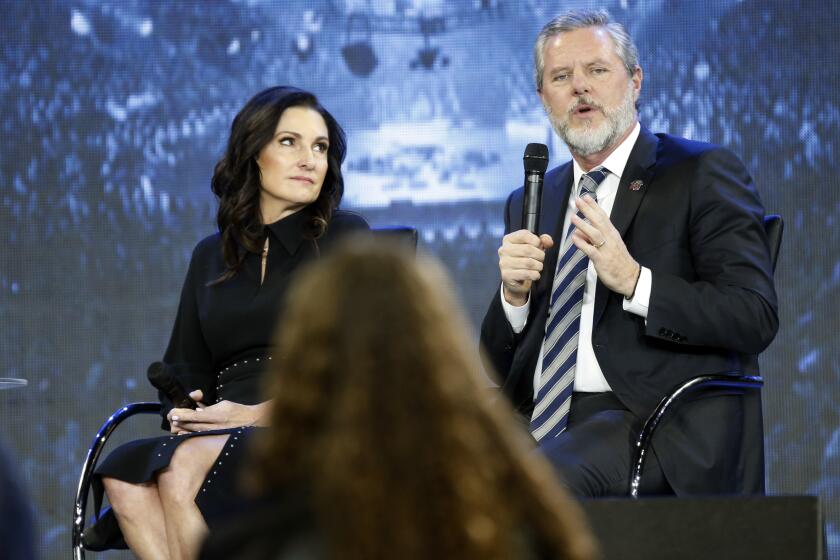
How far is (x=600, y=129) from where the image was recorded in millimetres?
2922

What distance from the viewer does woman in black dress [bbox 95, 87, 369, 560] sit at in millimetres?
2875

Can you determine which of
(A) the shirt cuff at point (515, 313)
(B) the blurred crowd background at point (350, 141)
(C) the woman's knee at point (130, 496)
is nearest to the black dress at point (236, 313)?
(C) the woman's knee at point (130, 496)

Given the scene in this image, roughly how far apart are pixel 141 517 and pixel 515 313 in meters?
1.06

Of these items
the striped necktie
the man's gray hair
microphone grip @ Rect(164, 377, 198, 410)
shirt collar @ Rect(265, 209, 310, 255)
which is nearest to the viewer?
the striped necktie

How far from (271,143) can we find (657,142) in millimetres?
1090

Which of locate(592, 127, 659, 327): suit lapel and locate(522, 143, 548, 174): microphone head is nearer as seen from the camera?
locate(522, 143, 548, 174): microphone head

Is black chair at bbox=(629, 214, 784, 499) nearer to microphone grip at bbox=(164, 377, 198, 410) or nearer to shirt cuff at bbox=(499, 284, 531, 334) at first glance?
shirt cuff at bbox=(499, 284, 531, 334)

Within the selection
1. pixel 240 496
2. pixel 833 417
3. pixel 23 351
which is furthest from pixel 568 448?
pixel 23 351

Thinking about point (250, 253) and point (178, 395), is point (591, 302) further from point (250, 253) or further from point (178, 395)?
point (178, 395)

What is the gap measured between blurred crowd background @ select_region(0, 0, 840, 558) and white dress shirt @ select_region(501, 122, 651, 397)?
1.26 metres

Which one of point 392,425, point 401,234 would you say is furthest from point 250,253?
point 392,425

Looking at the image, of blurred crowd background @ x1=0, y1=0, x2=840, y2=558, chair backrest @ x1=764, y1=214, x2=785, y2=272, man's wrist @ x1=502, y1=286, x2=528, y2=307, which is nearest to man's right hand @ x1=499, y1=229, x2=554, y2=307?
man's wrist @ x1=502, y1=286, x2=528, y2=307

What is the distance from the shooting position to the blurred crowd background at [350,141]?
4164 millimetres

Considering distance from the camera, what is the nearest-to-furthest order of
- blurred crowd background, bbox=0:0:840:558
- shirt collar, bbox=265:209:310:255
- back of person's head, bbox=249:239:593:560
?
back of person's head, bbox=249:239:593:560
shirt collar, bbox=265:209:310:255
blurred crowd background, bbox=0:0:840:558
